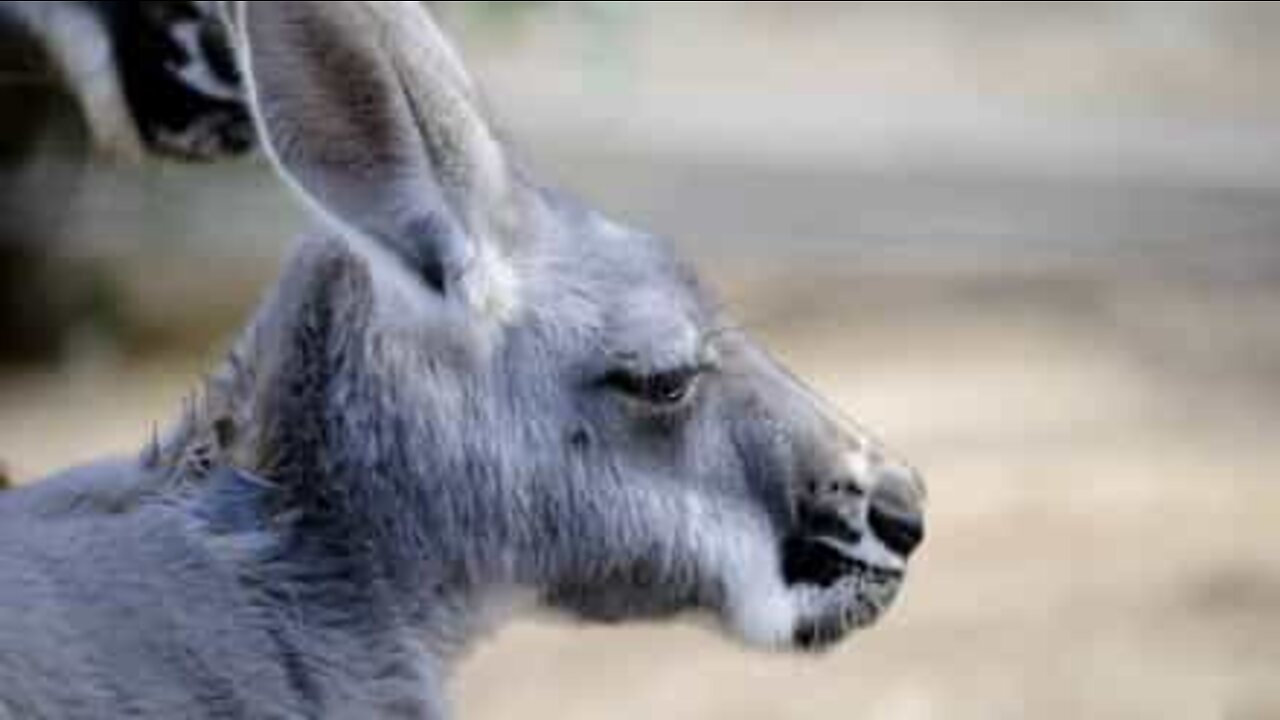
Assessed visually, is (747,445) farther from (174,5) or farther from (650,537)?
(174,5)

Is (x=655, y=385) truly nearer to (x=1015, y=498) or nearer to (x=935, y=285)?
(x=1015, y=498)

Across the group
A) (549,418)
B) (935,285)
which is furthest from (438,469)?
(935,285)

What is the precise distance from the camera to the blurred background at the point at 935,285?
6953 mm

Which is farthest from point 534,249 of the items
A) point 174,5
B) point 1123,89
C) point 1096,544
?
point 1123,89

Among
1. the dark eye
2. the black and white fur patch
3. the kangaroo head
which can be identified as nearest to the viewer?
the kangaroo head

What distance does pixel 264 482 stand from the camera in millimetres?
3826

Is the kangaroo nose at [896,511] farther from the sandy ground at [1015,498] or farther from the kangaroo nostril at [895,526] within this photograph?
the sandy ground at [1015,498]

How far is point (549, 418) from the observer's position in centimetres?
384

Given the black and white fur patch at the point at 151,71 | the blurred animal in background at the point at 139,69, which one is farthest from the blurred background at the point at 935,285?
the black and white fur patch at the point at 151,71

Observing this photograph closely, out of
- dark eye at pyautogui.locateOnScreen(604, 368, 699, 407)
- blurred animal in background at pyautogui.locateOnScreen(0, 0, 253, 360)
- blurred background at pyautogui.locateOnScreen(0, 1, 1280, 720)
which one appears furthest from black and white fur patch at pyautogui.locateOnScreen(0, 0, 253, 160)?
blurred background at pyautogui.locateOnScreen(0, 1, 1280, 720)

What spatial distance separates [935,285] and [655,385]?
4.81 metres

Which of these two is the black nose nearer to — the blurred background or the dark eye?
the dark eye

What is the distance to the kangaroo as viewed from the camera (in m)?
3.65

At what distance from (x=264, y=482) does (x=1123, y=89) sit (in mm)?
6230
